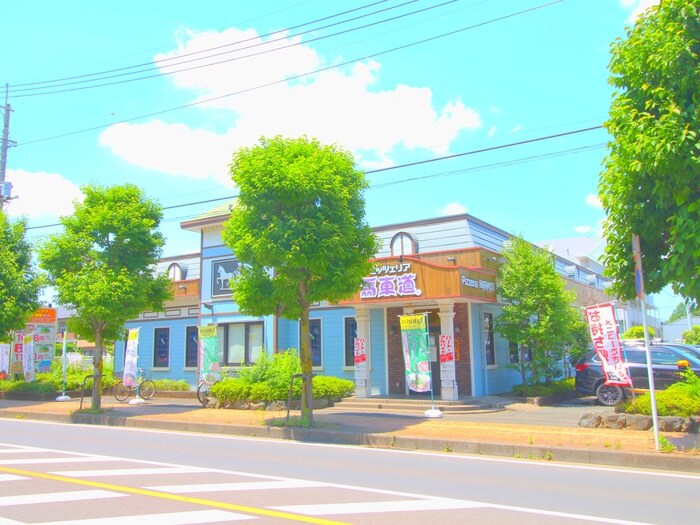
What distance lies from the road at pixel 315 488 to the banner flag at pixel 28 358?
51.5 ft

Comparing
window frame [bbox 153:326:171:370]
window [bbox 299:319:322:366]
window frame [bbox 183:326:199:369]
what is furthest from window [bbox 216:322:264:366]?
window frame [bbox 153:326:171:370]

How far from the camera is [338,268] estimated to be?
44.0 ft

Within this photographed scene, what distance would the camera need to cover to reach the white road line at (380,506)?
21.0ft

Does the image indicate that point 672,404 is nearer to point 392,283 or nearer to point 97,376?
point 392,283

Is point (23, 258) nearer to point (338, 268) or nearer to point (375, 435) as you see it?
point (338, 268)

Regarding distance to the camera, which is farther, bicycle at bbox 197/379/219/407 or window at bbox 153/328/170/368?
window at bbox 153/328/170/368

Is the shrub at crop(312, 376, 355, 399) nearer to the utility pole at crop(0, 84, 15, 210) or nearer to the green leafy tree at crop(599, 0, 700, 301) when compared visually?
the green leafy tree at crop(599, 0, 700, 301)

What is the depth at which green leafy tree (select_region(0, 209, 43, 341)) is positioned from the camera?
71.9ft

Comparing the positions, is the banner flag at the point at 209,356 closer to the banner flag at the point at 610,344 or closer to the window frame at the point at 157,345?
the window frame at the point at 157,345

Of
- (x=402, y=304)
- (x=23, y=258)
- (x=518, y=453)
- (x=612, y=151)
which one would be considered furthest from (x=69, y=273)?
(x=612, y=151)

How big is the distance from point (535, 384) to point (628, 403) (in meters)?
7.37

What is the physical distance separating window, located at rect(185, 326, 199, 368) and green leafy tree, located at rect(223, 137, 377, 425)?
42.9 ft

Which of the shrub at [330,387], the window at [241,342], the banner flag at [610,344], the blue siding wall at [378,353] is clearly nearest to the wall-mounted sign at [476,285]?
the blue siding wall at [378,353]

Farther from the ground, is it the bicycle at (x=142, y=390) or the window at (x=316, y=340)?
the window at (x=316, y=340)
